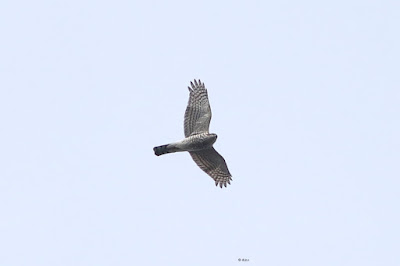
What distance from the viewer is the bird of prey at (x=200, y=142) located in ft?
125

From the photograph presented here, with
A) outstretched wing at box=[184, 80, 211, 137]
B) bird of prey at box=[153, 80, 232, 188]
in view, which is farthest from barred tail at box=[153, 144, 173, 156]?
outstretched wing at box=[184, 80, 211, 137]

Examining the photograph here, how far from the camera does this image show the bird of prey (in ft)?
125

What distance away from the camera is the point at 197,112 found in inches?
1542

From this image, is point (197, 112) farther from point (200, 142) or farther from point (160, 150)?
point (160, 150)

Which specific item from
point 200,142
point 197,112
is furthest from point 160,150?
point 197,112

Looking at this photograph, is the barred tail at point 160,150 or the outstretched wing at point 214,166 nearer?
the barred tail at point 160,150

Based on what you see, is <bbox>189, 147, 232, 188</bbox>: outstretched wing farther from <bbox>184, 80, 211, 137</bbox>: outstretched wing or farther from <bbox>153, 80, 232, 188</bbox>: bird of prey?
<bbox>184, 80, 211, 137</bbox>: outstretched wing

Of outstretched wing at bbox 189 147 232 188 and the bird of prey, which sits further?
outstretched wing at bbox 189 147 232 188

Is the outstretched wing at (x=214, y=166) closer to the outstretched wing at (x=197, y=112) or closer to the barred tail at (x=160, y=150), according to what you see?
the outstretched wing at (x=197, y=112)

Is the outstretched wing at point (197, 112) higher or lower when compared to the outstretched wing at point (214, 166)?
higher

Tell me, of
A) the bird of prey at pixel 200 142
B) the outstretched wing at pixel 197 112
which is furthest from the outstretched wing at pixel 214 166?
the outstretched wing at pixel 197 112

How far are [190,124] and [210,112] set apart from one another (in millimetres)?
1200

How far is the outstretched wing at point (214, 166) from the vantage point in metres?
39.1

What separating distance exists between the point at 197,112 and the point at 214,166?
2851mm
